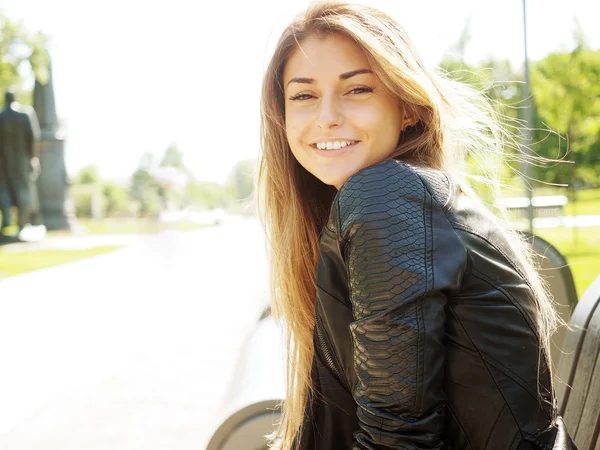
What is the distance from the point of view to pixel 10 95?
57.7 feet

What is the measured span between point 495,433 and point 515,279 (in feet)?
0.88

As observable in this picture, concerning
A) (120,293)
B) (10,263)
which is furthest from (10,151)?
(120,293)

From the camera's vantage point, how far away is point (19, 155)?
703 inches

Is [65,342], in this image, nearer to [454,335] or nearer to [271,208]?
[271,208]

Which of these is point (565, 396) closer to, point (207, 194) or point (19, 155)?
point (19, 155)

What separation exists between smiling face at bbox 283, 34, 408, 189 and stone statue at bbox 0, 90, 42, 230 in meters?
17.9

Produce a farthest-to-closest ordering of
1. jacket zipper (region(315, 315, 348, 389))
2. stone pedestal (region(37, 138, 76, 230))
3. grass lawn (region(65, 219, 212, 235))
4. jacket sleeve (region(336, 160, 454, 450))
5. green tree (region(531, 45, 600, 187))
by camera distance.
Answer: grass lawn (region(65, 219, 212, 235)) < stone pedestal (region(37, 138, 76, 230)) < green tree (region(531, 45, 600, 187)) < jacket zipper (region(315, 315, 348, 389)) < jacket sleeve (region(336, 160, 454, 450))

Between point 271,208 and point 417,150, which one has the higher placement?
point 417,150

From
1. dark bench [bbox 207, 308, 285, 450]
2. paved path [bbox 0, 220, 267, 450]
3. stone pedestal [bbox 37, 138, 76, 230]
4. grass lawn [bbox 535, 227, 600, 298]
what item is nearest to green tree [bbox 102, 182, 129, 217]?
stone pedestal [bbox 37, 138, 76, 230]

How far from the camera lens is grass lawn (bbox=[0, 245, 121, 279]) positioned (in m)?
12.4

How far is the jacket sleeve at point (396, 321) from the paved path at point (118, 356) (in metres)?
1.24

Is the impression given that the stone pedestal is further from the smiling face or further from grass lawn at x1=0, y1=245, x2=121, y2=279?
the smiling face

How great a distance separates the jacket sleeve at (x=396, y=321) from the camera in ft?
3.29

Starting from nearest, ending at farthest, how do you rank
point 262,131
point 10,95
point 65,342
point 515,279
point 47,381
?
point 515,279, point 262,131, point 47,381, point 65,342, point 10,95
